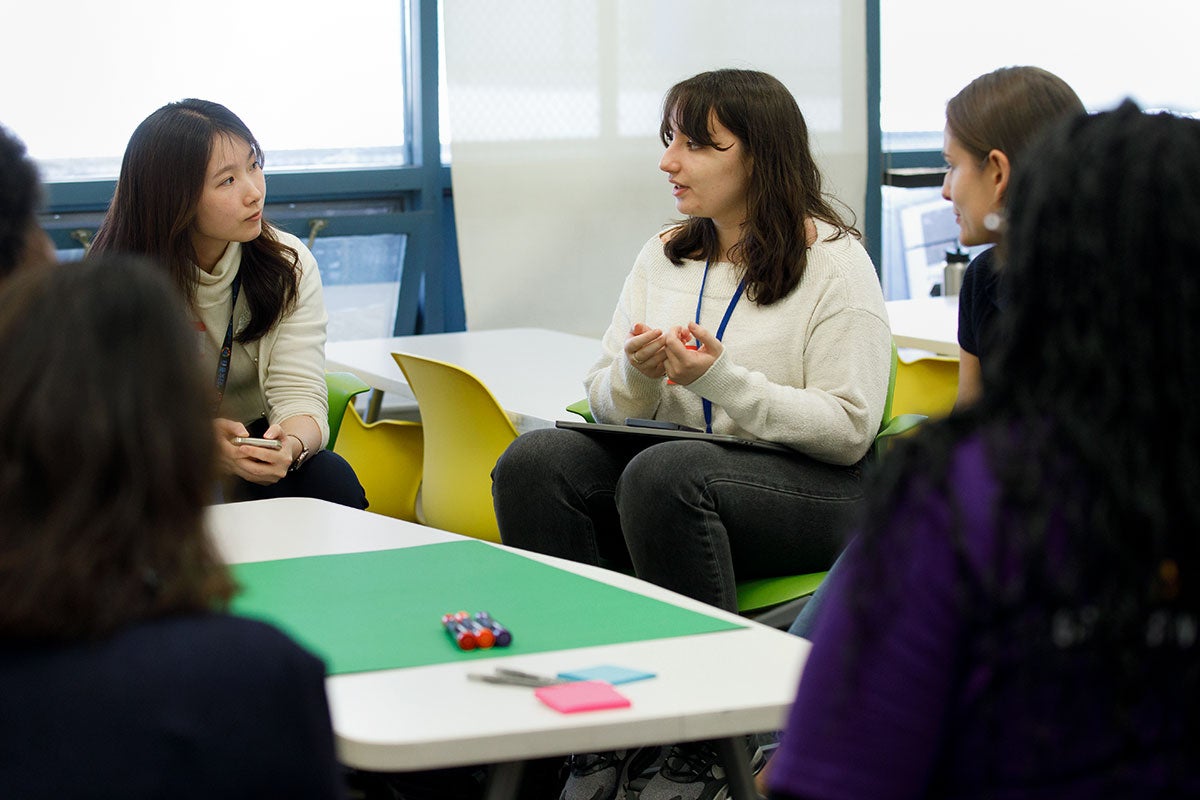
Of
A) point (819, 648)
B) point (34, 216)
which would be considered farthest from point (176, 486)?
point (34, 216)

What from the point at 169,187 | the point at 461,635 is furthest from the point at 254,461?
the point at 461,635

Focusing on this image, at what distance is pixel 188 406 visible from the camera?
97 cm

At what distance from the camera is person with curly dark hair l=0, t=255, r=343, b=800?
3.02ft

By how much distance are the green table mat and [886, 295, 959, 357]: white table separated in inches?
70.2

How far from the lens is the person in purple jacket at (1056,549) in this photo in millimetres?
875

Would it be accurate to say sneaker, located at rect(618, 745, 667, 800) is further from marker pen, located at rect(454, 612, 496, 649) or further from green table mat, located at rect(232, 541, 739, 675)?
marker pen, located at rect(454, 612, 496, 649)

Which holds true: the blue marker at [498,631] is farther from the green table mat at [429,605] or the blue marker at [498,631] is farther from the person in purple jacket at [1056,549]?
the person in purple jacket at [1056,549]

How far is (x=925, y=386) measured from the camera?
3.74 metres

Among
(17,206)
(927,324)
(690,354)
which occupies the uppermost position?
(17,206)

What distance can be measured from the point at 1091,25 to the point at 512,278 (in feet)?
9.68

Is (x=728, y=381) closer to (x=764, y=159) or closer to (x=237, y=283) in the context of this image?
(x=764, y=159)

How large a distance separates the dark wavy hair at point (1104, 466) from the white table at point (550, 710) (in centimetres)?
41

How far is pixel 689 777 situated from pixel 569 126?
3.66 meters

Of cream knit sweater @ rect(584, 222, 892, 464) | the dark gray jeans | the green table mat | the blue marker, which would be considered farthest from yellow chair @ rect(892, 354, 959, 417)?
the blue marker
